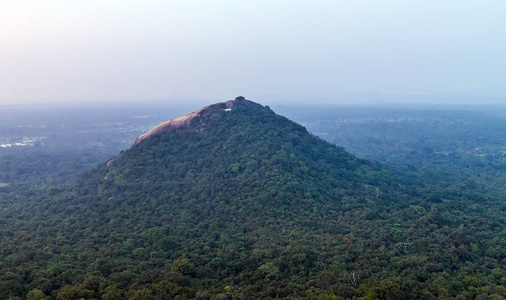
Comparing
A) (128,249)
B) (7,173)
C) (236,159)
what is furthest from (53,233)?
(7,173)

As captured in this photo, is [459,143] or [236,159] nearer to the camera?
[236,159]

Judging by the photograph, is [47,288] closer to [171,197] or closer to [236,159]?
[171,197]

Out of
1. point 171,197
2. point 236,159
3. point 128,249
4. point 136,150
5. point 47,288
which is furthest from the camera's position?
point 136,150

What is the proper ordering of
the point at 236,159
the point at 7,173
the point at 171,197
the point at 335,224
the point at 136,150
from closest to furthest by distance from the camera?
the point at 335,224 < the point at 171,197 < the point at 236,159 < the point at 136,150 < the point at 7,173

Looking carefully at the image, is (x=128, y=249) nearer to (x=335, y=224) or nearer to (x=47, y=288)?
(x=47, y=288)

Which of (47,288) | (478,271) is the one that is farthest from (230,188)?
(478,271)

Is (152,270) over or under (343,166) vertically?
under
